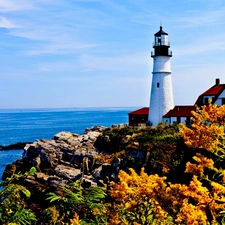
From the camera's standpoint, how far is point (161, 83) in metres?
39.5

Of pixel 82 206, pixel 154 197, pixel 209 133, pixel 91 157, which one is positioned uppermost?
pixel 209 133

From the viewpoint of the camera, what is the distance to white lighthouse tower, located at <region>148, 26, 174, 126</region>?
3953 cm

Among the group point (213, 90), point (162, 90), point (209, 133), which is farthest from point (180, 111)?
point (209, 133)

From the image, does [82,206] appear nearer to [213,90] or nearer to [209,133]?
[209,133]

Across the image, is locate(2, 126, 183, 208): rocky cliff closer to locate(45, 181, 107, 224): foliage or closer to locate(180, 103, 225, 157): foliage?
locate(45, 181, 107, 224): foliage

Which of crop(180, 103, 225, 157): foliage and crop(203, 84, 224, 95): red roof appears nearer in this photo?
crop(180, 103, 225, 157): foliage

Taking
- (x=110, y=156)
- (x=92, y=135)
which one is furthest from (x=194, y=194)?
(x=92, y=135)

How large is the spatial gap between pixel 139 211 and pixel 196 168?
1235 mm

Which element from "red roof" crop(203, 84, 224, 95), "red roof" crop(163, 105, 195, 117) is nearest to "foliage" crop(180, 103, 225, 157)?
"red roof" crop(163, 105, 195, 117)

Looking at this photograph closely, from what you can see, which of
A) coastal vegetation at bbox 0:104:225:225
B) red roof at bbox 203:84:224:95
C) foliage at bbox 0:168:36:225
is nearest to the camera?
coastal vegetation at bbox 0:104:225:225

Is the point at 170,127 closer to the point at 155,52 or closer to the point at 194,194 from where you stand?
the point at 155,52

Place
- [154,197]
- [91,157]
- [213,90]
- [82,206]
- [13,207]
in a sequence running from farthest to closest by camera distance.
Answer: [213,90] < [91,157] < [82,206] < [13,207] < [154,197]

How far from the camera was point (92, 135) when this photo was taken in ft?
122

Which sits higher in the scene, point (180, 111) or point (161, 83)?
point (161, 83)
